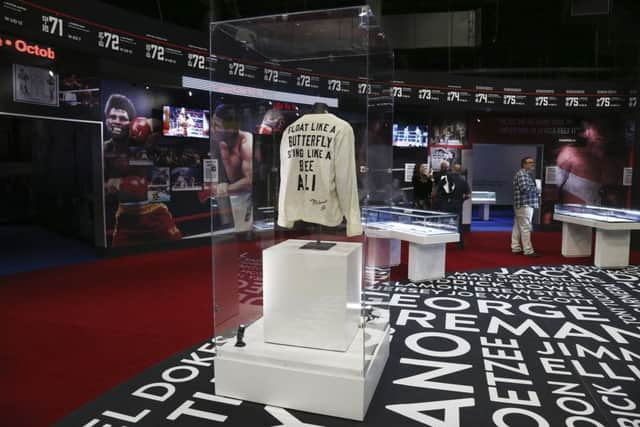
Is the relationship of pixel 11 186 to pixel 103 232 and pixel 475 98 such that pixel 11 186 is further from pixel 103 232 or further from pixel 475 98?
pixel 475 98

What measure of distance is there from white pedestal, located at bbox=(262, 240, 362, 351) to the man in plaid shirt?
17.3ft

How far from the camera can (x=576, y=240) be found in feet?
25.3

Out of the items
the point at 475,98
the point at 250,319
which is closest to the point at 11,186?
the point at 250,319

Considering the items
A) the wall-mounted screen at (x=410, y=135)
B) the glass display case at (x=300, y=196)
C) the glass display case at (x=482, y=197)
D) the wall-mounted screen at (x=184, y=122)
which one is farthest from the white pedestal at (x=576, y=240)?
the wall-mounted screen at (x=184, y=122)

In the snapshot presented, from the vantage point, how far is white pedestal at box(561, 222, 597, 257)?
7723 mm

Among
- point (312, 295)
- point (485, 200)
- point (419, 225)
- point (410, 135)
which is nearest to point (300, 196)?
point (312, 295)

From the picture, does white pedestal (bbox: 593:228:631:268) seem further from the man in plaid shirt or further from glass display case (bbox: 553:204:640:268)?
the man in plaid shirt

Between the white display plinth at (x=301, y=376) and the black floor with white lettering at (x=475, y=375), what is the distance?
0.06 metres

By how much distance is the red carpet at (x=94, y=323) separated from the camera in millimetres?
3043

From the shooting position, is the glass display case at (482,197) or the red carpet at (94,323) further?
the glass display case at (482,197)

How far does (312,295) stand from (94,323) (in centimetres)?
252

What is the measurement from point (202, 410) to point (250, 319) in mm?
836

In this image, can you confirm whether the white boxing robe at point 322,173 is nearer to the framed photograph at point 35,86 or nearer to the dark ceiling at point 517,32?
the framed photograph at point 35,86

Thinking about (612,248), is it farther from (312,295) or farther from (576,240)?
(312,295)
